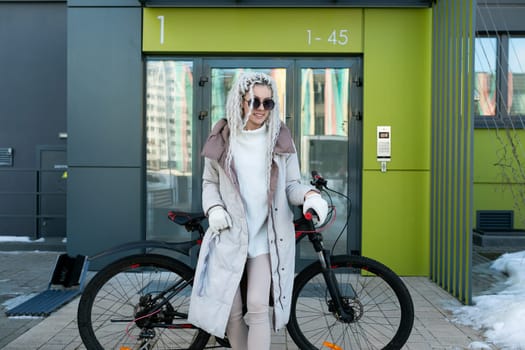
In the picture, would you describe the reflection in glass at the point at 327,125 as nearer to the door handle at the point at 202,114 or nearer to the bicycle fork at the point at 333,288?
the door handle at the point at 202,114

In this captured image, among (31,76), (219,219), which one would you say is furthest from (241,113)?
(31,76)

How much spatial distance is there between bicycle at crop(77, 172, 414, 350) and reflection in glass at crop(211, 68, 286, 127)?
2873mm

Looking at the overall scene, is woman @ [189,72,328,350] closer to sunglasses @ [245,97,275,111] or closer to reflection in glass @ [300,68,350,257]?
sunglasses @ [245,97,275,111]

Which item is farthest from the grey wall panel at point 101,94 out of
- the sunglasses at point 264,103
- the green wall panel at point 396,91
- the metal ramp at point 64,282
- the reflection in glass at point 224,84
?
the sunglasses at point 264,103

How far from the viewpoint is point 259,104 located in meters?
2.65

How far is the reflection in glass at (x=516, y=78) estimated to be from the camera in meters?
6.99

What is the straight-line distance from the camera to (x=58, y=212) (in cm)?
750

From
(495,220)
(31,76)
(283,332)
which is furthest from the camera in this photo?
(31,76)

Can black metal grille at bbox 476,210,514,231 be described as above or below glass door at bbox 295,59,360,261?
below

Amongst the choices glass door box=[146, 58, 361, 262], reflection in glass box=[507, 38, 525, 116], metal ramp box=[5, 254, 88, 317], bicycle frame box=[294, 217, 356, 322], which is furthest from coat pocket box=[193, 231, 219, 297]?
reflection in glass box=[507, 38, 525, 116]

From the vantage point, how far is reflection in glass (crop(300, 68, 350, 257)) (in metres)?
5.70

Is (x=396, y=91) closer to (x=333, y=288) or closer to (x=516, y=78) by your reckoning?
(x=516, y=78)

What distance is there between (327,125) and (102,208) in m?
2.88

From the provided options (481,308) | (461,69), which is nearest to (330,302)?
(481,308)
